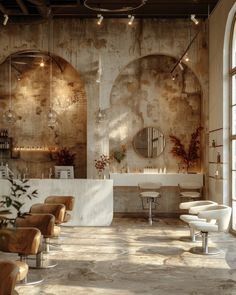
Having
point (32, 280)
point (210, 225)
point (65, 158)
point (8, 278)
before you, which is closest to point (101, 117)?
point (65, 158)

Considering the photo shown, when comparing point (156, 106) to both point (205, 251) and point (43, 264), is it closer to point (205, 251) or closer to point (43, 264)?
point (205, 251)

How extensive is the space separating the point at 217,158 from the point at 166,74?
11.5 ft

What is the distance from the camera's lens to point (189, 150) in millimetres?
13258

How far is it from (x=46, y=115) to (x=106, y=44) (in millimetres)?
3055

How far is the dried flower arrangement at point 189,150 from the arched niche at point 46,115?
2782 millimetres

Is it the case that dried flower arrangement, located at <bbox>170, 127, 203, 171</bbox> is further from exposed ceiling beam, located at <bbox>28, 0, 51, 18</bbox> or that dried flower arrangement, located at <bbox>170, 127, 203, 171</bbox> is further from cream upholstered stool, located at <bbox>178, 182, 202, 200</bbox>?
exposed ceiling beam, located at <bbox>28, 0, 51, 18</bbox>

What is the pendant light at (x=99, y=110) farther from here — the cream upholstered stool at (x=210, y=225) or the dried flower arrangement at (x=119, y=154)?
the cream upholstered stool at (x=210, y=225)

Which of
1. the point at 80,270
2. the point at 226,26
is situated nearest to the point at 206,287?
the point at 80,270

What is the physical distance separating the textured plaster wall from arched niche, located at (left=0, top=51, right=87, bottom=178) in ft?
5.15

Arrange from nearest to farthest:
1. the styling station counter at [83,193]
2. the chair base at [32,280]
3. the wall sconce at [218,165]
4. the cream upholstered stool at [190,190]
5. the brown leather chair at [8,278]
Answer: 1. the brown leather chair at [8,278]
2. the chair base at [32,280]
3. the wall sconce at [218,165]
4. the styling station counter at [83,193]
5. the cream upholstered stool at [190,190]

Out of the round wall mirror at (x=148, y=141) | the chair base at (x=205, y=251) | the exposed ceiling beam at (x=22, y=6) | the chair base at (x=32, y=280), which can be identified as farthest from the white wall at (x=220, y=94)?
the chair base at (x=32, y=280)

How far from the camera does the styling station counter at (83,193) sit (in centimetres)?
1124

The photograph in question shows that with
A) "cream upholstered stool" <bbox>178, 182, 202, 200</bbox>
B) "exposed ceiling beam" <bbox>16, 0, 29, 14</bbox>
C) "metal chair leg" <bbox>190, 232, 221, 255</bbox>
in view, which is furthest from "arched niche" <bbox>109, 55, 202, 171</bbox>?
"metal chair leg" <bbox>190, 232, 221, 255</bbox>

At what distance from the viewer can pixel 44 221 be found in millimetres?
6773
